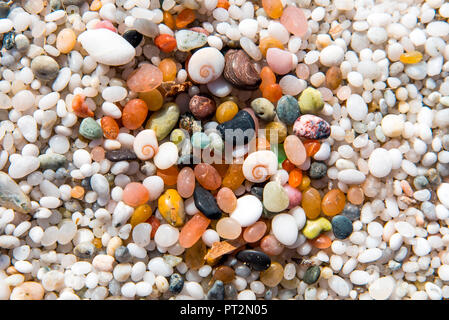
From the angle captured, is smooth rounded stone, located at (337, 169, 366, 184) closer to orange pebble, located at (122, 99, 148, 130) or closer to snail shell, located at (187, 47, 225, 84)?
snail shell, located at (187, 47, 225, 84)

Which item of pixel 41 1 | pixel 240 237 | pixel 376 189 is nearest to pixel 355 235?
pixel 376 189

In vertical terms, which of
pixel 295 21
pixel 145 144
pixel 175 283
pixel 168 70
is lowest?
pixel 175 283

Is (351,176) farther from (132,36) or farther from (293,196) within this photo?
(132,36)

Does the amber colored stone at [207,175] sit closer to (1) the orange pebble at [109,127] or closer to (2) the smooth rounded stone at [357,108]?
(1) the orange pebble at [109,127]

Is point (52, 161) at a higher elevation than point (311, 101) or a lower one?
lower

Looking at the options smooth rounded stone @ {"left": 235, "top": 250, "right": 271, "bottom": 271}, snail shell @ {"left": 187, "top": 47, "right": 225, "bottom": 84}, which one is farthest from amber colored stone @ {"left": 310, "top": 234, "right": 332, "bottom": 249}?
snail shell @ {"left": 187, "top": 47, "right": 225, "bottom": 84}

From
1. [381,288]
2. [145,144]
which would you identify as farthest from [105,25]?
[381,288]
